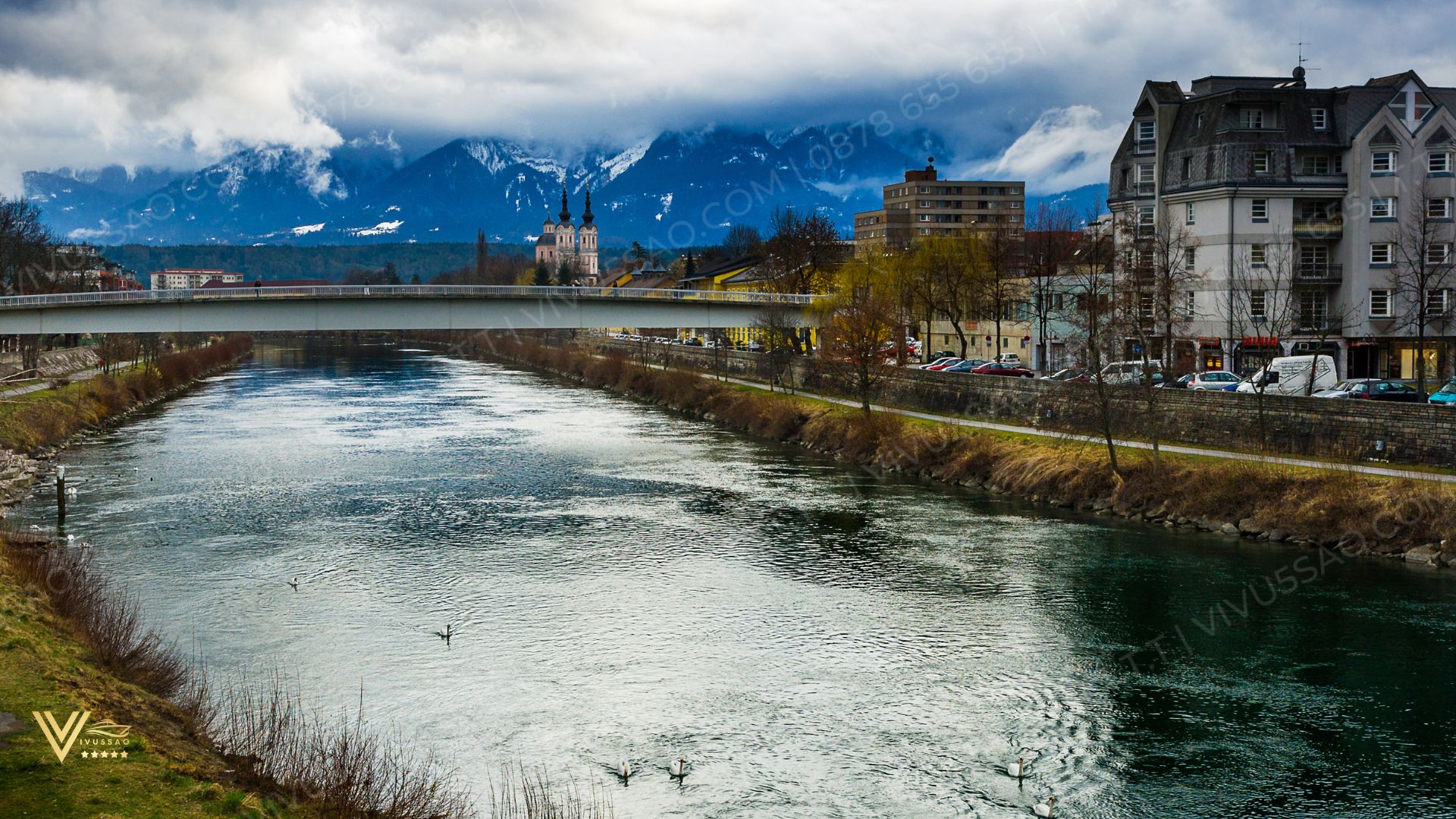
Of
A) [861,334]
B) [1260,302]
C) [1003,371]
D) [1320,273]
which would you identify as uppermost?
[1320,273]

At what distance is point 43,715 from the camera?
54.7 ft

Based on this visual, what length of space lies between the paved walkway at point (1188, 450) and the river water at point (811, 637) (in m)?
4.67

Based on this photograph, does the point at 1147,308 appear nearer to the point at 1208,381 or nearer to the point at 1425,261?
the point at 1208,381

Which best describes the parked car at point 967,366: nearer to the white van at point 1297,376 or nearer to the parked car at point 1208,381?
the parked car at point 1208,381

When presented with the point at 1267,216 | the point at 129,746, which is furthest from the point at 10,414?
the point at 1267,216

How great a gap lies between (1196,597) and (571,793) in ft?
57.1

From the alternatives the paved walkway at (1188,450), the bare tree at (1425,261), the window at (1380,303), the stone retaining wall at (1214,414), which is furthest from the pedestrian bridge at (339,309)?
the bare tree at (1425,261)

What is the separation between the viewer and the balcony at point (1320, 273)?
62406mm

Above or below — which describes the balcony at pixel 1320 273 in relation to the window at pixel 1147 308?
above

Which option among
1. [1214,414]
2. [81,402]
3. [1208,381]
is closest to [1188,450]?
[1214,414]

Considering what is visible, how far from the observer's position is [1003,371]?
63375 millimetres

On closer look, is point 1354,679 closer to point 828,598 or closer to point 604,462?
point 828,598

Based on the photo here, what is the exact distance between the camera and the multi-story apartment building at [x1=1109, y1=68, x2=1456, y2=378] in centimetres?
6169

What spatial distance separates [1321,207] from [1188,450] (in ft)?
92.1
